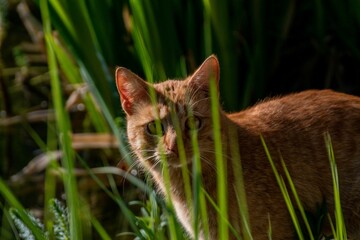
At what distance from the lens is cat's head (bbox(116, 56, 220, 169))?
→ 2.69 metres

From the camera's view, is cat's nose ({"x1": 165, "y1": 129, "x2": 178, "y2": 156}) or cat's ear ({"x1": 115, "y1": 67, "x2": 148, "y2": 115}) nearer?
cat's nose ({"x1": 165, "y1": 129, "x2": 178, "y2": 156})

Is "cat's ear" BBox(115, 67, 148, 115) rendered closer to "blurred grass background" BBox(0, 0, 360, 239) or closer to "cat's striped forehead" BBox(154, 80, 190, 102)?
"cat's striped forehead" BBox(154, 80, 190, 102)

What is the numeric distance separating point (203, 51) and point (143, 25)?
361mm

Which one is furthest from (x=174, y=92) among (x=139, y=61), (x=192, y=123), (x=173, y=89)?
(x=139, y=61)

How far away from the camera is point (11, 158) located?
427 cm

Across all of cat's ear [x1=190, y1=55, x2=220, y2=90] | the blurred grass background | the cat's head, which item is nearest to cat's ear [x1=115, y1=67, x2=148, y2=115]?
the cat's head

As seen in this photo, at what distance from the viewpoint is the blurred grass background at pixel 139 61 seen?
363 centimetres

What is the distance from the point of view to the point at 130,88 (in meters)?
2.88

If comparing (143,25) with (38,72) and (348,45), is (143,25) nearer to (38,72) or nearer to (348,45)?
(348,45)

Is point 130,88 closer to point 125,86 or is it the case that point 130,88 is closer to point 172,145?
point 125,86

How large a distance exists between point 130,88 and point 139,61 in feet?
3.34

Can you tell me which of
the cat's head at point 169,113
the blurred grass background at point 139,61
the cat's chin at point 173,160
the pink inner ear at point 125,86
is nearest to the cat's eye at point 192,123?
the cat's head at point 169,113

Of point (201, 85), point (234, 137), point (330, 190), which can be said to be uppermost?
point (201, 85)

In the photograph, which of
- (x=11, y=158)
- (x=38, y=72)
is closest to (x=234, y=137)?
(x=11, y=158)
